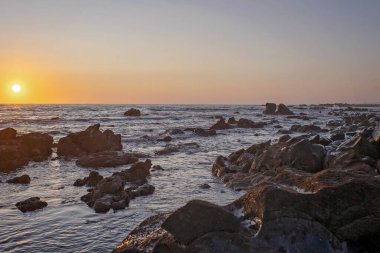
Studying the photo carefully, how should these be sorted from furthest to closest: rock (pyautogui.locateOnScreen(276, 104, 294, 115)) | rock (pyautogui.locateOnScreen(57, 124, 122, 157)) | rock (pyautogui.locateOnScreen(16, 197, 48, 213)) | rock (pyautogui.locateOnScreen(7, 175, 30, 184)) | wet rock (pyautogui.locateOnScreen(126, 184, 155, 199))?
rock (pyautogui.locateOnScreen(276, 104, 294, 115))
rock (pyautogui.locateOnScreen(57, 124, 122, 157))
rock (pyautogui.locateOnScreen(7, 175, 30, 184))
wet rock (pyautogui.locateOnScreen(126, 184, 155, 199))
rock (pyautogui.locateOnScreen(16, 197, 48, 213))

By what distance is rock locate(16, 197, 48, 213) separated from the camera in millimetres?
13002

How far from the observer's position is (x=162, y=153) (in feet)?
92.6

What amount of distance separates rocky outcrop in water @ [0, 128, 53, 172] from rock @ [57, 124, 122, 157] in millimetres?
1229

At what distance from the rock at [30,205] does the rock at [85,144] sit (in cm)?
1476

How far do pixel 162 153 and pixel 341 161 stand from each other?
52.9ft

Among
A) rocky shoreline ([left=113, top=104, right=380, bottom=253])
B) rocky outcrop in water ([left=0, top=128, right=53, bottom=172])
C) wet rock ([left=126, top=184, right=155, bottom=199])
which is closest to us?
rocky shoreline ([left=113, top=104, right=380, bottom=253])

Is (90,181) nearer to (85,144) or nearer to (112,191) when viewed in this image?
(112,191)

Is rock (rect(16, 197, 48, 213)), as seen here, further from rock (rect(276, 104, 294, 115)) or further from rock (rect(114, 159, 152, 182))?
rock (rect(276, 104, 294, 115))

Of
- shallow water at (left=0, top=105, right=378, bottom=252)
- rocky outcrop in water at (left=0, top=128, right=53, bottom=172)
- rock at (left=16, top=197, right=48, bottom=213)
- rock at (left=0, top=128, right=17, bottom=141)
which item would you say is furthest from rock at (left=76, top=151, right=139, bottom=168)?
rock at (left=16, top=197, right=48, bottom=213)

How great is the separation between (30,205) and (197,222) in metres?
8.88

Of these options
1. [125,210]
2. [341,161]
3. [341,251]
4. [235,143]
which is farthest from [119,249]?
[235,143]

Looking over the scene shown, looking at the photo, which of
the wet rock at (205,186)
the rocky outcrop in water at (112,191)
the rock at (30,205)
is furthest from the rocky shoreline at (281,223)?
the wet rock at (205,186)

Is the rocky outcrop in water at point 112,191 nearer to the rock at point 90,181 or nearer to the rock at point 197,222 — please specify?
the rock at point 90,181

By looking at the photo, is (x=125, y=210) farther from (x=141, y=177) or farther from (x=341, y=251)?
(x=341, y=251)
